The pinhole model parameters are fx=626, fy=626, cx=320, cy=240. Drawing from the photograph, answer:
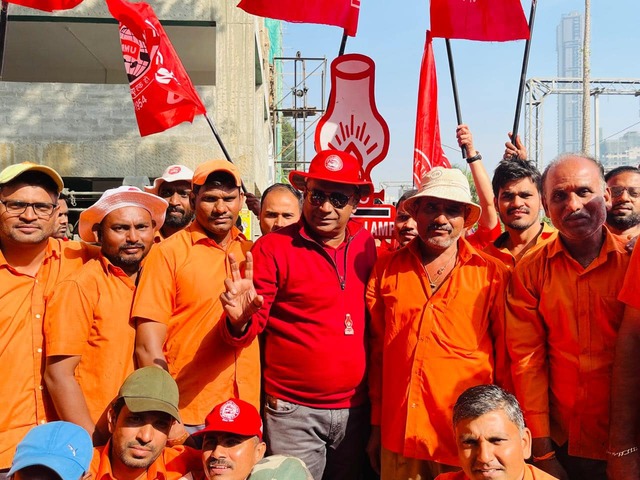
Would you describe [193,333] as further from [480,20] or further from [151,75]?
[480,20]

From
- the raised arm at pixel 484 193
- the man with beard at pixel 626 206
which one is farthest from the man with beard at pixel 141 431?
the man with beard at pixel 626 206

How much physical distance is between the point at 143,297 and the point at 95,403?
604 mm

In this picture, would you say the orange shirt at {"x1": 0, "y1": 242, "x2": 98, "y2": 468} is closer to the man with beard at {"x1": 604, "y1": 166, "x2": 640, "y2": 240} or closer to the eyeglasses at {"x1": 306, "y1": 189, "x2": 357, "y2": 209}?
the eyeglasses at {"x1": 306, "y1": 189, "x2": 357, "y2": 209}

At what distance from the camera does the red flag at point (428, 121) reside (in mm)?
5645

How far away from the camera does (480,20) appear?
17.2 ft

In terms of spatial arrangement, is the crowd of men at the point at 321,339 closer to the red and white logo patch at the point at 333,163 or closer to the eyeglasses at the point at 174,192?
the red and white logo patch at the point at 333,163

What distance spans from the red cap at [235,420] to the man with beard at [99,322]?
0.58 metres

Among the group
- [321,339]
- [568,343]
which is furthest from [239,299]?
[568,343]

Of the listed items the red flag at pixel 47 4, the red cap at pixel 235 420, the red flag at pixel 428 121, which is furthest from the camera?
the red flag at pixel 428 121

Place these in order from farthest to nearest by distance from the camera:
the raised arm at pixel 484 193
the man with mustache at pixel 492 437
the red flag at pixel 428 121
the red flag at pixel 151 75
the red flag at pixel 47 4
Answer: the red flag at pixel 151 75 → the red flag at pixel 428 121 → the red flag at pixel 47 4 → the raised arm at pixel 484 193 → the man with mustache at pixel 492 437

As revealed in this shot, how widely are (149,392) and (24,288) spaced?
92 centimetres

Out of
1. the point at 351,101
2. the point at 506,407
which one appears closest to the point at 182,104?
the point at 351,101

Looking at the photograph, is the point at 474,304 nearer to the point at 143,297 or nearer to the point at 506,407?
the point at 506,407

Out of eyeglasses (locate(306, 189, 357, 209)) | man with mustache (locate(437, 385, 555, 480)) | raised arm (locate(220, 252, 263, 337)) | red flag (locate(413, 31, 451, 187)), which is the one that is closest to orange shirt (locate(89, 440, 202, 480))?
raised arm (locate(220, 252, 263, 337))
